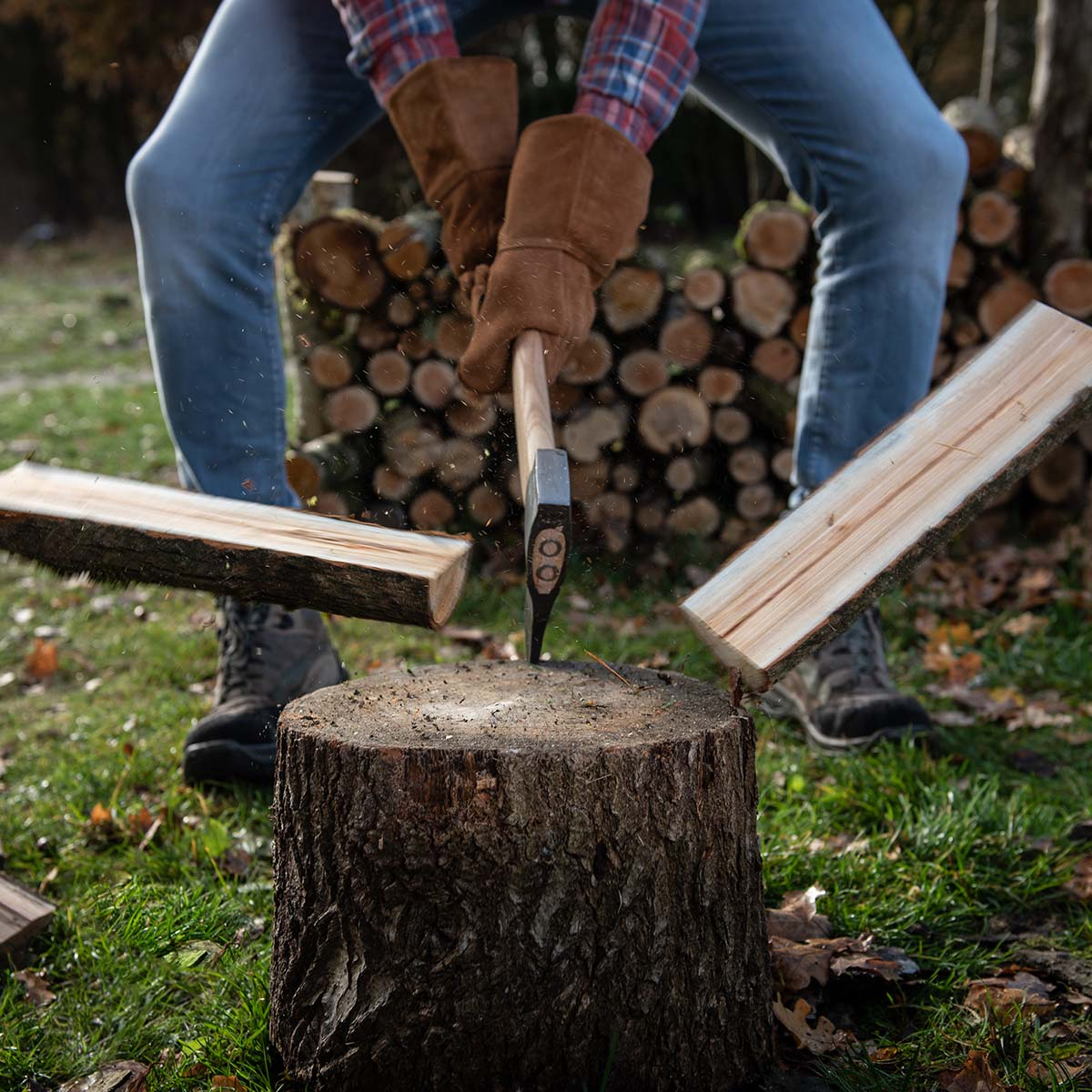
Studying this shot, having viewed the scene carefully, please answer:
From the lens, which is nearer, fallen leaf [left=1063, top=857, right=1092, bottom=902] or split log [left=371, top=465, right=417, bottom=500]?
fallen leaf [left=1063, top=857, right=1092, bottom=902]

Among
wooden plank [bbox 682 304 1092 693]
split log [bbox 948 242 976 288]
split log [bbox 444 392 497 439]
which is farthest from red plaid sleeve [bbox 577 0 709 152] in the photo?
split log [bbox 948 242 976 288]

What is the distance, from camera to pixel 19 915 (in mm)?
1739

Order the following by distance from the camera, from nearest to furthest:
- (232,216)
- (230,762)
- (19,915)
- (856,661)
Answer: (19,915), (232,216), (230,762), (856,661)

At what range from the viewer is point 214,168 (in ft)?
6.69

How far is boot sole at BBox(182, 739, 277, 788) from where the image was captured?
218 cm

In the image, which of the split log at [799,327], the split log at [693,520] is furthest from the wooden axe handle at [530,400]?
the split log at [799,327]

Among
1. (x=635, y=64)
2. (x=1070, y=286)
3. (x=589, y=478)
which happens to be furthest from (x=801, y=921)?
(x=1070, y=286)

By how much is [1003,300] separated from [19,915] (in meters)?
3.48

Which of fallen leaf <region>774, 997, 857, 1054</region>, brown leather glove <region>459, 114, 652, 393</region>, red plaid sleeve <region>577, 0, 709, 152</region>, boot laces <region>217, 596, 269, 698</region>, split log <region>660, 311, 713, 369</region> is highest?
red plaid sleeve <region>577, 0, 709, 152</region>

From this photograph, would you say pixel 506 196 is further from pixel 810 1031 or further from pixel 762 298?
pixel 762 298

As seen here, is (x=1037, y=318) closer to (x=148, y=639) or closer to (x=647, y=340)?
(x=647, y=340)

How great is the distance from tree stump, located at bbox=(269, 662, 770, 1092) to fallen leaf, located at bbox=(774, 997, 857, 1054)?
166 millimetres

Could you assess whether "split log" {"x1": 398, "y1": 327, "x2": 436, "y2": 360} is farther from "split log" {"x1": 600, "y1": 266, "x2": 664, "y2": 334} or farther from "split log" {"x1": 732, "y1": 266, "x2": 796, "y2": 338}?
"split log" {"x1": 732, "y1": 266, "x2": 796, "y2": 338}

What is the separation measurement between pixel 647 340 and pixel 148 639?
1870 mm
